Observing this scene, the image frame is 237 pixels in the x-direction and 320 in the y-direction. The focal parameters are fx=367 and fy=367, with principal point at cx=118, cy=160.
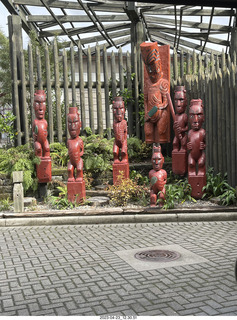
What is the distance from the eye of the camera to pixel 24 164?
826cm

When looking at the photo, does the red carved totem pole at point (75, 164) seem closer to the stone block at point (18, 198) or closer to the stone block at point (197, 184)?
the stone block at point (18, 198)

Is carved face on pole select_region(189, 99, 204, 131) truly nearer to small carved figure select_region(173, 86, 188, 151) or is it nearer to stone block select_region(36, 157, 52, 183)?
small carved figure select_region(173, 86, 188, 151)

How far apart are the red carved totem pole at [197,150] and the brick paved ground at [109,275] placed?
1326 millimetres

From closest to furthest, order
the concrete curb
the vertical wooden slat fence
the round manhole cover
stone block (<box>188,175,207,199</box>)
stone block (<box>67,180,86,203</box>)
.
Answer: the round manhole cover < the concrete curb < the vertical wooden slat fence < stone block (<box>188,175,207,199</box>) < stone block (<box>67,180,86,203</box>)

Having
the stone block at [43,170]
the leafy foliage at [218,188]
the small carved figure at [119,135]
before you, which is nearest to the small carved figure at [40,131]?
the stone block at [43,170]

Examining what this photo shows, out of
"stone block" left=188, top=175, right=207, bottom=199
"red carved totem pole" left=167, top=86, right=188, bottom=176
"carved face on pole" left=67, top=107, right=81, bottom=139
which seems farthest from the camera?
"red carved totem pole" left=167, top=86, right=188, bottom=176

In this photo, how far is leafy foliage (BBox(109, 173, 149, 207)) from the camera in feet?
24.6

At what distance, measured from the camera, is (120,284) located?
3.84 m

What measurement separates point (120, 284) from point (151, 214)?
3098 millimetres

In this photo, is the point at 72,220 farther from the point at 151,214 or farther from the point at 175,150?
the point at 175,150

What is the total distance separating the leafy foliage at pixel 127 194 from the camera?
7.49 meters

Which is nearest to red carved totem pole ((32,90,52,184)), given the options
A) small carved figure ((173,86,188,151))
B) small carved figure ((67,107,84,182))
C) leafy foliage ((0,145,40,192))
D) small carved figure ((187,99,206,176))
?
leafy foliage ((0,145,40,192))

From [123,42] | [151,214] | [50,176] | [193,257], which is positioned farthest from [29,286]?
[123,42]

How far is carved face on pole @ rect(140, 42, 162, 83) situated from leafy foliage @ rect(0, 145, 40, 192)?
322 cm
